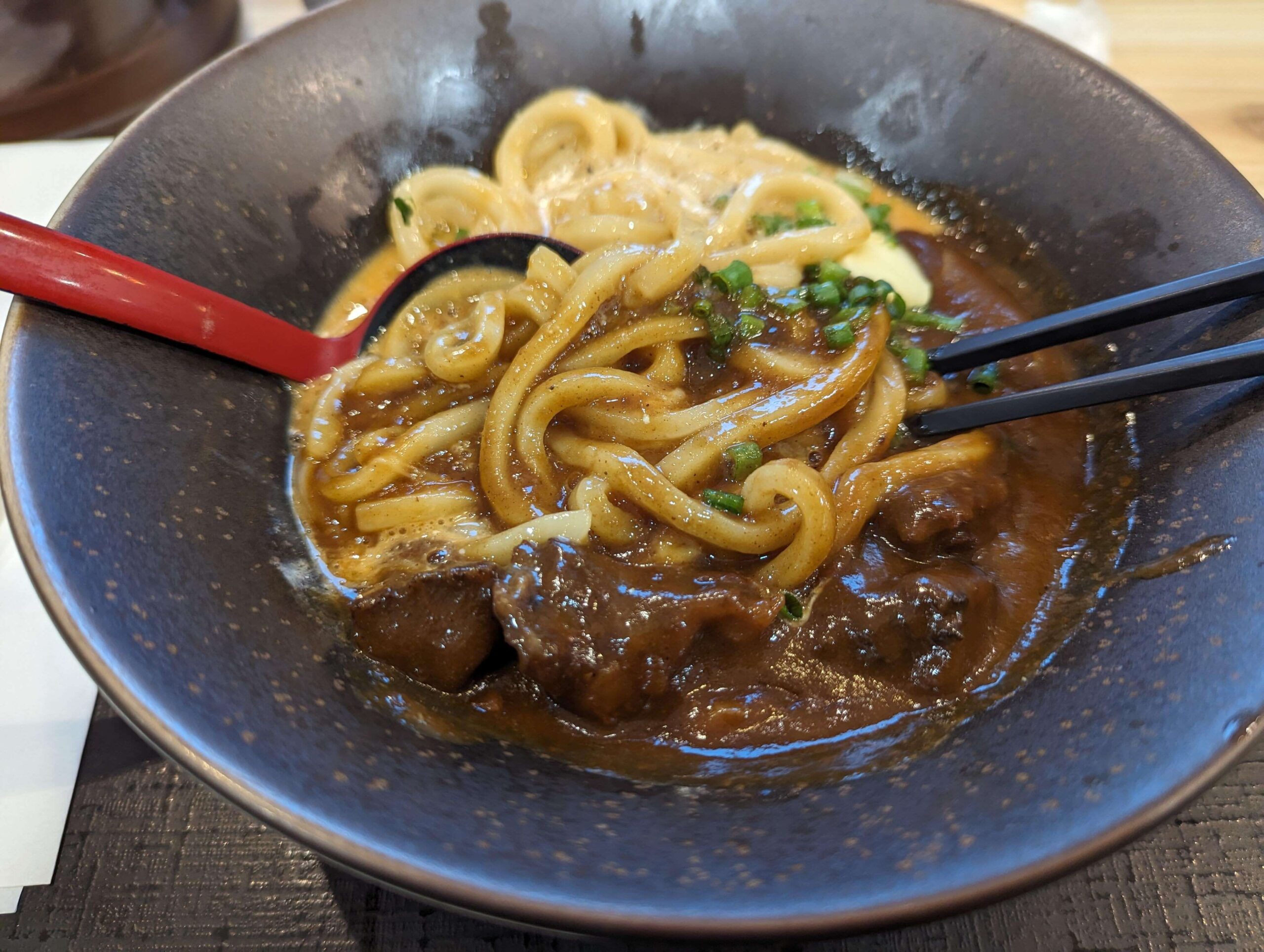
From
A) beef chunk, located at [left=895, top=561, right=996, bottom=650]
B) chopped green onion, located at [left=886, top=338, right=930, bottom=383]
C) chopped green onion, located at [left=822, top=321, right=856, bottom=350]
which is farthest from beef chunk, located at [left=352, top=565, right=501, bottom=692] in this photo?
chopped green onion, located at [left=886, top=338, right=930, bottom=383]

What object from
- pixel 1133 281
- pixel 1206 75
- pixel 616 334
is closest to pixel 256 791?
pixel 616 334

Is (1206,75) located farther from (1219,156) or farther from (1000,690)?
(1000,690)

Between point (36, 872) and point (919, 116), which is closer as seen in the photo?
point (36, 872)

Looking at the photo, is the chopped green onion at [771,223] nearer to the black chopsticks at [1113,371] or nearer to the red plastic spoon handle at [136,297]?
the black chopsticks at [1113,371]

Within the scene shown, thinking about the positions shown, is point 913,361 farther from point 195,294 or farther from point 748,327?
point 195,294

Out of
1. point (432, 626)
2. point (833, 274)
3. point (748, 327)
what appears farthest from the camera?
point (833, 274)

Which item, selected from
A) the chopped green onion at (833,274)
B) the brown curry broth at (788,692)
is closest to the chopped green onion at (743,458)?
the brown curry broth at (788,692)

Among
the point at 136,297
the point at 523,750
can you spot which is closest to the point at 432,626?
the point at 523,750
